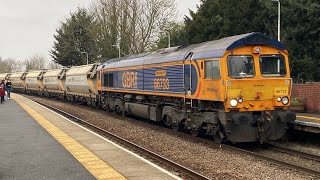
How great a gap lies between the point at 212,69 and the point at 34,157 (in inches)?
226

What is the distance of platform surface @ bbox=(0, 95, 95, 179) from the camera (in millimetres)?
8086

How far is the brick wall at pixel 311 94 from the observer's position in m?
18.4

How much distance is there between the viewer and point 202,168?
949cm

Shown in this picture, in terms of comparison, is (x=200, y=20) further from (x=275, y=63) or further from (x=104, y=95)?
(x=275, y=63)

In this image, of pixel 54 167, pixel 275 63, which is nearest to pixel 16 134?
pixel 54 167

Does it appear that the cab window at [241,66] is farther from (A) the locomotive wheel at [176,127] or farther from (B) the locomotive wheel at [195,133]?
(A) the locomotive wheel at [176,127]

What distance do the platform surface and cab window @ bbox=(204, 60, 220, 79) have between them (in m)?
4.83

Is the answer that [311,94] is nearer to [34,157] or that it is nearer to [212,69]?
[212,69]

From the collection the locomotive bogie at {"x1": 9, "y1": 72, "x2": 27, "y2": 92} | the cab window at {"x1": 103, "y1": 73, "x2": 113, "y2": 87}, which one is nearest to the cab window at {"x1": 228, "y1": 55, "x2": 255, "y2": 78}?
the cab window at {"x1": 103, "y1": 73, "x2": 113, "y2": 87}

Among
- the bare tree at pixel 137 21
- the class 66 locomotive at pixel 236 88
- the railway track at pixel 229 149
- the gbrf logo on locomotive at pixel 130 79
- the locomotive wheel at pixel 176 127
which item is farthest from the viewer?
the bare tree at pixel 137 21

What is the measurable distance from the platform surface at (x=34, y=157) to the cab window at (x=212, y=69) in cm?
483

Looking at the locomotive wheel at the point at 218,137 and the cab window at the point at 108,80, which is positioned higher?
the cab window at the point at 108,80

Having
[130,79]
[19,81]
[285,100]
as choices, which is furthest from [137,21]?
[285,100]

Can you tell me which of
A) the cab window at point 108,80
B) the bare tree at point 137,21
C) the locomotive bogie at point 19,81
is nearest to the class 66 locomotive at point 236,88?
the cab window at point 108,80
